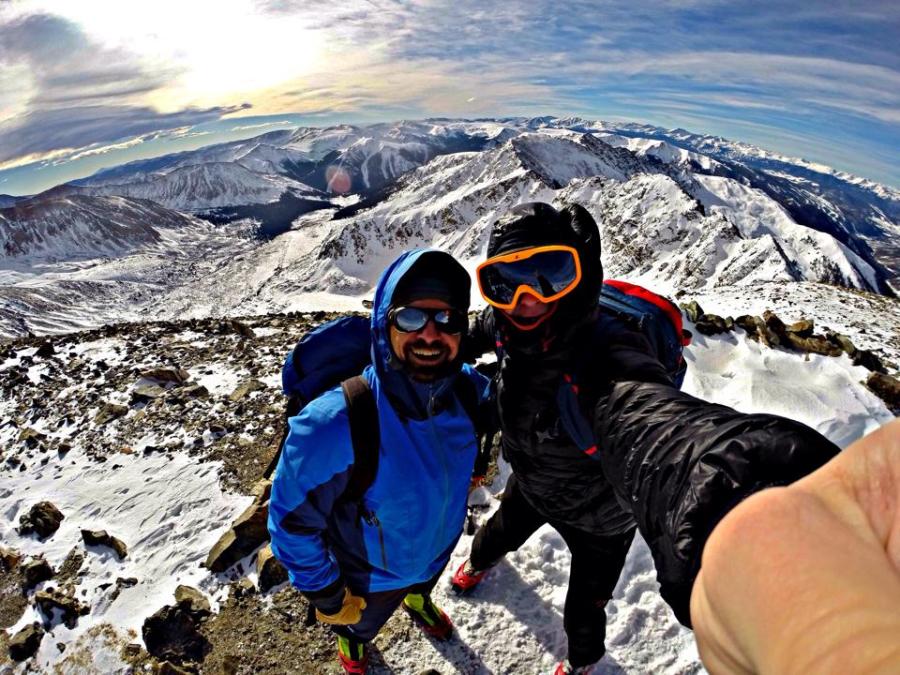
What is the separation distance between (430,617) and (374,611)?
3.60 ft

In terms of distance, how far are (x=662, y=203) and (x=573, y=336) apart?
115397 millimetres

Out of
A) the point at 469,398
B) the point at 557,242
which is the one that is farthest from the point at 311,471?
the point at 557,242

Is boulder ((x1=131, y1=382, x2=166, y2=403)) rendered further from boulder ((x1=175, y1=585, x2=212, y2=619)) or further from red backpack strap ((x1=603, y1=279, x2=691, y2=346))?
red backpack strap ((x1=603, y1=279, x2=691, y2=346))

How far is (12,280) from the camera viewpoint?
198m

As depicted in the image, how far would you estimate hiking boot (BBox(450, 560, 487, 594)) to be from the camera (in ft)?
17.8

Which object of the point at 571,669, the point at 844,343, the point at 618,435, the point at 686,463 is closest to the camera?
the point at 686,463

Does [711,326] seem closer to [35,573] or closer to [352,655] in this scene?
[352,655]

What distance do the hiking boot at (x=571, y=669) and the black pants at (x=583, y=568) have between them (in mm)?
69

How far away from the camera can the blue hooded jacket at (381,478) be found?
314cm

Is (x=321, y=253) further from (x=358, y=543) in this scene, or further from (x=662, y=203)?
(x=358, y=543)

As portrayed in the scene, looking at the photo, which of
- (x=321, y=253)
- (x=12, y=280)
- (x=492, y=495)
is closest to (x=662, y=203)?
(x=321, y=253)

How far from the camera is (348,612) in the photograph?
157 inches

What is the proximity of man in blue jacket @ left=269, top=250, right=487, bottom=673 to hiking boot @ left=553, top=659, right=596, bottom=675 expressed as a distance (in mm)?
2082

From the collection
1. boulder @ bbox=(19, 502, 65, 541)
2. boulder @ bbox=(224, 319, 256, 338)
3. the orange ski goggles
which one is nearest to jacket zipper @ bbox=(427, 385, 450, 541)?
the orange ski goggles
